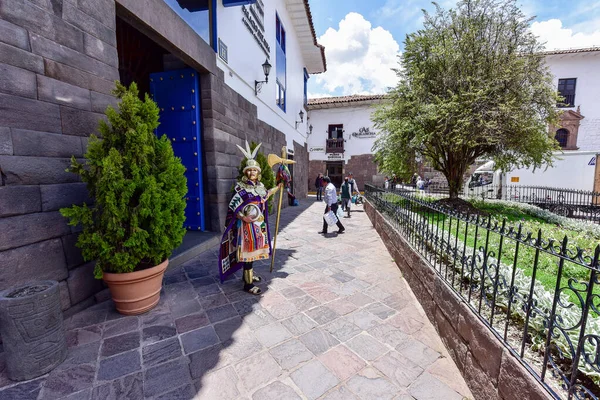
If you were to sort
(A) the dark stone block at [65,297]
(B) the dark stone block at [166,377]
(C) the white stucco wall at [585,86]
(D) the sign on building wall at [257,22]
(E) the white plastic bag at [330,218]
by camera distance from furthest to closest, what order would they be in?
1. (C) the white stucco wall at [585,86]
2. (D) the sign on building wall at [257,22]
3. (E) the white plastic bag at [330,218]
4. (A) the dark stone block at [65,297]
5. (B) the dark stone block at [166,377]

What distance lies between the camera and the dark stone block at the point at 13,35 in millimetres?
2338

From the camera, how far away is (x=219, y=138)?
19.0 feet

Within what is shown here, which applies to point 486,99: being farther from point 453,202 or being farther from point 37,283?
point 37,283

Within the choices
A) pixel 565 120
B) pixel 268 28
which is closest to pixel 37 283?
pixel 268 28

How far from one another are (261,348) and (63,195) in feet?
8.79

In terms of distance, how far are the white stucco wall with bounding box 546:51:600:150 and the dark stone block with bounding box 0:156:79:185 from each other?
88.4ft

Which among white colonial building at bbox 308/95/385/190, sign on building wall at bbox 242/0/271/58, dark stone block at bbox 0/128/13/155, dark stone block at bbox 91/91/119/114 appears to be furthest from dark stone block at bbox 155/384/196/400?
white colonial building at bbox 308/95/385/190

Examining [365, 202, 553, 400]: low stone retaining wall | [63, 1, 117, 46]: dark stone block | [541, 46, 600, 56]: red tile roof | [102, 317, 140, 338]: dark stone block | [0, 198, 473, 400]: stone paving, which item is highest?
[541, 46, 600, 56]: red tile roof

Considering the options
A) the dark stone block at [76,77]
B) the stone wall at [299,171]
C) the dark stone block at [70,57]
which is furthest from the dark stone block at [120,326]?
the stone wall at [299,171]

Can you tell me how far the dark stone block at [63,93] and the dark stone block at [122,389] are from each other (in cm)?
278

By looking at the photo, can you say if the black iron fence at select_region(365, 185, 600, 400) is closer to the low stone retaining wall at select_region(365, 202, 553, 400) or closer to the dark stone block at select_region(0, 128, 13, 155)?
the low stone retaining wall at select_region(365, 202, 553, 400)

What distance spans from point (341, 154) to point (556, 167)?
1291 cm

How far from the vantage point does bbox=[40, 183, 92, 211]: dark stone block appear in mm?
2688

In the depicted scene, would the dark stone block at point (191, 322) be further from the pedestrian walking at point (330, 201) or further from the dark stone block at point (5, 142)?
the pedestrian walking at point (330, 201)
